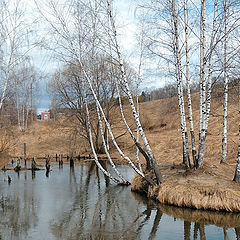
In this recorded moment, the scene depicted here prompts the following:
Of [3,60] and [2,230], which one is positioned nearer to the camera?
[2,230]

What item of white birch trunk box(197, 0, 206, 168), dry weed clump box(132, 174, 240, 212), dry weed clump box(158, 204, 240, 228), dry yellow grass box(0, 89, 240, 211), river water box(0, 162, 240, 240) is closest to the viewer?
river water box(0, 162, 240, 240)

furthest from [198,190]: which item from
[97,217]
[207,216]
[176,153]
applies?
[176,153]

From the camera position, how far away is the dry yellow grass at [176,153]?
919 cm

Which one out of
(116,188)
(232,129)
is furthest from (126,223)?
(232,129)

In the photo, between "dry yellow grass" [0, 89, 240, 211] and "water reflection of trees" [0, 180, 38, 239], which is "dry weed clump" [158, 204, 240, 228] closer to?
"dry yellow grass" [0, 89, 240, 211]

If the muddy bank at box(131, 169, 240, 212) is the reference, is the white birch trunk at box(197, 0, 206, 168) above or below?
above

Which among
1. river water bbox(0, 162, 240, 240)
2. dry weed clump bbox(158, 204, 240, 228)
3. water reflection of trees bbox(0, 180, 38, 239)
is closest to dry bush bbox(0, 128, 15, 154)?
river water bbox(0, 162, 240, 240)

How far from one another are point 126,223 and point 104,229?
792mm

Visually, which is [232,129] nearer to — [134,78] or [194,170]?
[134,78]

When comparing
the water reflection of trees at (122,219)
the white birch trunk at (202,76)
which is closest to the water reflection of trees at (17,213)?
the water reflection of trees at (122,219)

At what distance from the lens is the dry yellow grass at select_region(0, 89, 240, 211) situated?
919cm

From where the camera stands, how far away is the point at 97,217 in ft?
29.5

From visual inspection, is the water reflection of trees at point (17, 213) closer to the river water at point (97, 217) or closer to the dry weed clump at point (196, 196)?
the river water at point (97, 217)

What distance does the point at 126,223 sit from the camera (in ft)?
27.7
